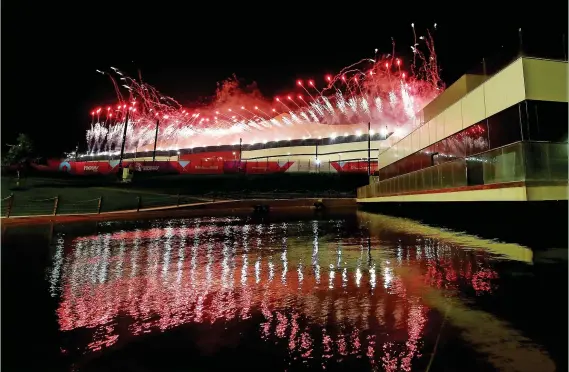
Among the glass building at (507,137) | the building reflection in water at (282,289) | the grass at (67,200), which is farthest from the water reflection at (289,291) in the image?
the grass at (67,200)

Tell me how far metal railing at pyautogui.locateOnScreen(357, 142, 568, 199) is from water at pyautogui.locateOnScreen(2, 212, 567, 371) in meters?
2.74

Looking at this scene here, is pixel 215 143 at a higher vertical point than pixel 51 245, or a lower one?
higher

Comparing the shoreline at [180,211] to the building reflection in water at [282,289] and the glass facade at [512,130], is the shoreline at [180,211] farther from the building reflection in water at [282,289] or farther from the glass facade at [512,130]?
the glass facade at [512,130]

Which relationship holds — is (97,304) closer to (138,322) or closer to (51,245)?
(138,322)

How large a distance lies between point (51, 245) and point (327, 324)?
34.8 ft

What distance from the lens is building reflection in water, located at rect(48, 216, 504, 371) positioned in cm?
417

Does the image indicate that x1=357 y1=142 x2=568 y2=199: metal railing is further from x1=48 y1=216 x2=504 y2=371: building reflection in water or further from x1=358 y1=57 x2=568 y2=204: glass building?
x1=48 y1=216 x2=504 y2=371: building reflection in water

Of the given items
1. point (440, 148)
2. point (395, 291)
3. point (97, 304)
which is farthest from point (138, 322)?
point (440, 148)

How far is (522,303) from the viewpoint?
5.05 m

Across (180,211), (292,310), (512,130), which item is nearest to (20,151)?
(180,211)

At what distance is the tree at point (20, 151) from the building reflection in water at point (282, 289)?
4588cm

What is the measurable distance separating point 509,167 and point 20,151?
54380 millimetres

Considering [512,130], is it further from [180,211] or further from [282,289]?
[180,211]

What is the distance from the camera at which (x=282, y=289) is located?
6.19 metres
